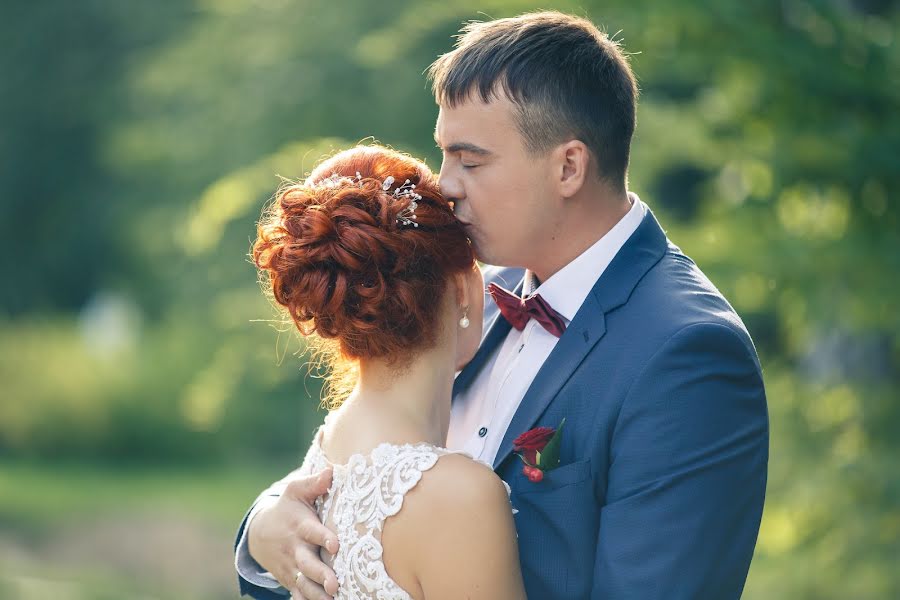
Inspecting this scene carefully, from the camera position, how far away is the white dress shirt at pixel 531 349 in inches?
120

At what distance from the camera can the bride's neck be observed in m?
2.74

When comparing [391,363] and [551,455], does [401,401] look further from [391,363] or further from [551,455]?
[551,455]

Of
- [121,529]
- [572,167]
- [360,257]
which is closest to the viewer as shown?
[360,257]

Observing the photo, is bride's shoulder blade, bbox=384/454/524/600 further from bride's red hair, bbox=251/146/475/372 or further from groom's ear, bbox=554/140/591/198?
groom's ear, bbox=554/140/591/198

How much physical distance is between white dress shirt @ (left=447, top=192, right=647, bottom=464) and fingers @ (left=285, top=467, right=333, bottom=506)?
479 mm

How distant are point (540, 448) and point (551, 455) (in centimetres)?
3

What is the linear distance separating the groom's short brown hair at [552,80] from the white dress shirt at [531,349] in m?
0.15

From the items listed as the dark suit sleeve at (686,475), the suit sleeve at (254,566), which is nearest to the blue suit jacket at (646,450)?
the dark suit sleeve at (686,475)

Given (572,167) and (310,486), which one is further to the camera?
(572,167)

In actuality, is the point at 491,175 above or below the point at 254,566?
above

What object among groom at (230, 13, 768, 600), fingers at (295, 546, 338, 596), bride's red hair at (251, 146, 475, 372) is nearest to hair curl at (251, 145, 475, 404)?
bride's red hair at (251, 146, 475, 372)

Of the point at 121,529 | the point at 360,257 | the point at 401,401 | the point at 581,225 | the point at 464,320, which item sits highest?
the point at 360,257

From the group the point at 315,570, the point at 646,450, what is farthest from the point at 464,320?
the point at 315,570

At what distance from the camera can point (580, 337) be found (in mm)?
2875
